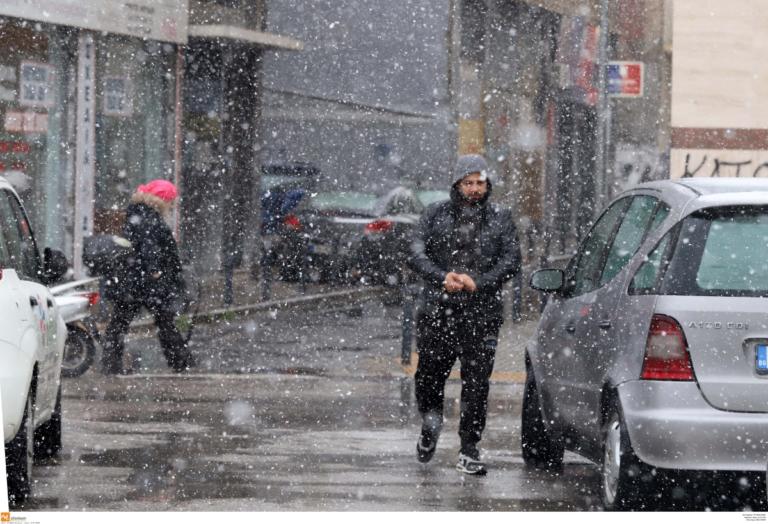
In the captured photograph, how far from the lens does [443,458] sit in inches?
399

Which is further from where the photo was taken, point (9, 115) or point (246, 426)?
point (9, 115)

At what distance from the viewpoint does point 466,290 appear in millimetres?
9461

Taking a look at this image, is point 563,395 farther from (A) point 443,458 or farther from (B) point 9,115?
(B) point 9,115

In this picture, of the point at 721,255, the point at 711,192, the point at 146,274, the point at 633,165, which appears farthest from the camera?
the point at 633,165

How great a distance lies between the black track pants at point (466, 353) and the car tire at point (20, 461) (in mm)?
2247

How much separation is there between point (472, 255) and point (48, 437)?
2.44 metres

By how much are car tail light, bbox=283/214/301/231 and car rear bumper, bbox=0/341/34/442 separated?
17959mm

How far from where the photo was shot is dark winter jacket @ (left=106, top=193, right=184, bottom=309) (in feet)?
48.7

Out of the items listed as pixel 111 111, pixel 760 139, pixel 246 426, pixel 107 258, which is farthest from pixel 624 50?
pixel 246 426

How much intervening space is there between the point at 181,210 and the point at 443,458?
17896 mm

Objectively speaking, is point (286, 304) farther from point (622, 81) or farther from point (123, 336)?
point (123, 336)

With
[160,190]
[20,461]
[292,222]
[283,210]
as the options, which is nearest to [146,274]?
[160,190]

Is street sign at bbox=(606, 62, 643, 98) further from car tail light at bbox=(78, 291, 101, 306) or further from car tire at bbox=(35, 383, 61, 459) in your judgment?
car tire at bbox=(35, 383, 61, 459)

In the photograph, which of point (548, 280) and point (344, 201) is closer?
point (548, 280)
